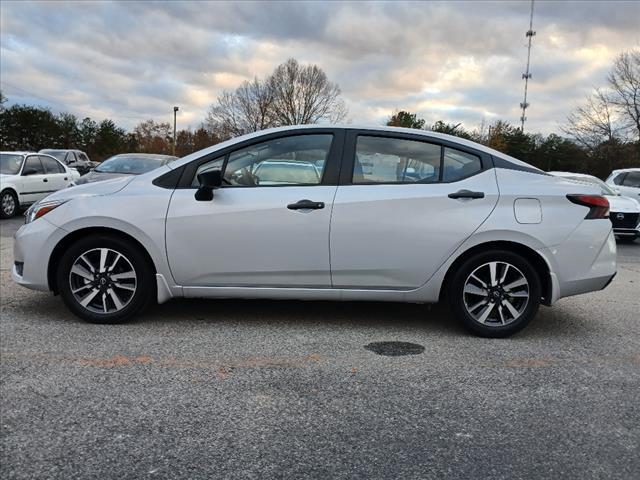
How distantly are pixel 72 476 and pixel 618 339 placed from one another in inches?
161

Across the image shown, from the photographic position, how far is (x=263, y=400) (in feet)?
10.3

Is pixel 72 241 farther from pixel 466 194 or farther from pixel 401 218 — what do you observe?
pixel 466 194

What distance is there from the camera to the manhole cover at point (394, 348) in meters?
3.99

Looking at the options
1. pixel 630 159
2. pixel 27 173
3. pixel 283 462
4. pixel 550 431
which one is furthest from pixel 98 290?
pixel 630 159

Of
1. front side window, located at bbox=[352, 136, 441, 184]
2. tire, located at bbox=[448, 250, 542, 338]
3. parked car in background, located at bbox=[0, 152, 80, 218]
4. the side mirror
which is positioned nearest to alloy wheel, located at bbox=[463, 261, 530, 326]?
tire, located at bbox=[448, 250, 542, 338]

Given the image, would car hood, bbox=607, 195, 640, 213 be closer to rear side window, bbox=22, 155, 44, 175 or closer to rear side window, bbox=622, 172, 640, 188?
rear side window, bbox=622, 172, 640, 188

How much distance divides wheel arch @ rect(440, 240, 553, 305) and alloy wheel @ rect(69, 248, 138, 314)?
2502 mm

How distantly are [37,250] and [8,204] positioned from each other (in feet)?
31.0

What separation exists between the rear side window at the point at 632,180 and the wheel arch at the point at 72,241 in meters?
13.7

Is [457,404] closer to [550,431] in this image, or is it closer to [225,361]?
[550,431]

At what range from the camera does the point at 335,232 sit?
13.9ft

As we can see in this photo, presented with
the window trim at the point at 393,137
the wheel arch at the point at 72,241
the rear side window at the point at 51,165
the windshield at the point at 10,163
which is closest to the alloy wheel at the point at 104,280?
the wheel arch at the point at 72,241

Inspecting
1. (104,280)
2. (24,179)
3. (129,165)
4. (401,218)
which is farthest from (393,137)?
(24,179)

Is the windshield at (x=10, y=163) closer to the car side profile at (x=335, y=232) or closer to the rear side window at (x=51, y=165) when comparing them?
the rear side window at (x=51, y=165)
